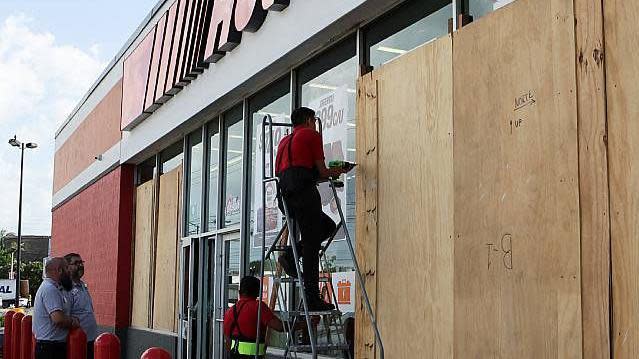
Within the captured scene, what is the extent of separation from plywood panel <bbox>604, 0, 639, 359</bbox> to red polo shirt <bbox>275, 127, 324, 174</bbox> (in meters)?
2.64

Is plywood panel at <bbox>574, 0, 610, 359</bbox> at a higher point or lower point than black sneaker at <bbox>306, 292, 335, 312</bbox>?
higher

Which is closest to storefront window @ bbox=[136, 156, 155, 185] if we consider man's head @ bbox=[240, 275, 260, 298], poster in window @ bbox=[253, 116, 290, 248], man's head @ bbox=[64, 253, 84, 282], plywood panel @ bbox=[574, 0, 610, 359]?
poster in window @ bbox=[253, 116, 290, 248]

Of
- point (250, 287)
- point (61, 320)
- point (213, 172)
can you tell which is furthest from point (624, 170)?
point (213, 172)

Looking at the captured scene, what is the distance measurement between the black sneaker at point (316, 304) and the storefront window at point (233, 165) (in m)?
4.92

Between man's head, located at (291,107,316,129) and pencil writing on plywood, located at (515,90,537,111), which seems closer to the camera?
pencil writing on plywood, located at (515,90,537,111)

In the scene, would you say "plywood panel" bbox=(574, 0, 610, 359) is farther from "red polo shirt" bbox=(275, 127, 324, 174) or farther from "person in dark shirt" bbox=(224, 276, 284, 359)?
"person in dark shirt" bbox=(224, 276, 284, 359)

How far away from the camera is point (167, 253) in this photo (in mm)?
14555

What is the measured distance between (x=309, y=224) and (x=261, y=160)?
12.8 ft

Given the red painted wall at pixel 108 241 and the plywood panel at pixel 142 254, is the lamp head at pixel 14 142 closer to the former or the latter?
the red painted wall at pixel 108 241

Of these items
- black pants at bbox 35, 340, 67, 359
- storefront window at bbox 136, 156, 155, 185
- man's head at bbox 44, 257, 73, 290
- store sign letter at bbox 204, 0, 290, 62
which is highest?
store sign letter at bbox 204, 0, 290, 62

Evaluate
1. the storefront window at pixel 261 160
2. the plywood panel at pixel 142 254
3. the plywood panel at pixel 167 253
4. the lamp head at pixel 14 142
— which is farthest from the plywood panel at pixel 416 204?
the lamp head at pixel 14 142

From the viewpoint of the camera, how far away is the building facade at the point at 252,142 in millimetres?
5754

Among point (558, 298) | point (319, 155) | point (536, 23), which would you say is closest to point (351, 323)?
point (319, 155)

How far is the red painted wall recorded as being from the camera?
16.7 metres
